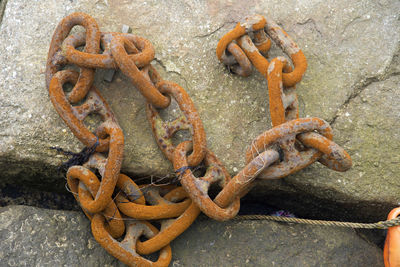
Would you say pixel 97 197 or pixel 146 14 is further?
pixel 146 14

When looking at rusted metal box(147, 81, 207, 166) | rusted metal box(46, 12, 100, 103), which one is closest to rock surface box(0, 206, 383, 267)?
rusted metal box(147, 81, 207, 166)

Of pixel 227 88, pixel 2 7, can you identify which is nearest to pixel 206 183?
pixel 227 88

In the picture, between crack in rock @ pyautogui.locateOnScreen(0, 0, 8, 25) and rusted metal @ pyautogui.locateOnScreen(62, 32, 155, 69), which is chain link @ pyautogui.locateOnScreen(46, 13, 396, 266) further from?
crack in rock @ pyautogui.locateOnScreen(0, 0, 8, 25)

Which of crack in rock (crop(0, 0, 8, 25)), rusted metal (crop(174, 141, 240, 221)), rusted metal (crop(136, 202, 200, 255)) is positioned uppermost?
crack in rock (crop(0, 0, 8, 25))

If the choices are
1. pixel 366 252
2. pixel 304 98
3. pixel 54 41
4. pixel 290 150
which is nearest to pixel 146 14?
pixel 54 41

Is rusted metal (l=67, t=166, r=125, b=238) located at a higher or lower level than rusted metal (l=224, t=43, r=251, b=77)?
lower

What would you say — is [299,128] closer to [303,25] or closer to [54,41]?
[303,25]

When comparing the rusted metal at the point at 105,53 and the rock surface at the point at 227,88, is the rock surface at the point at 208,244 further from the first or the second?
the rusted metal at the point at 105,53
